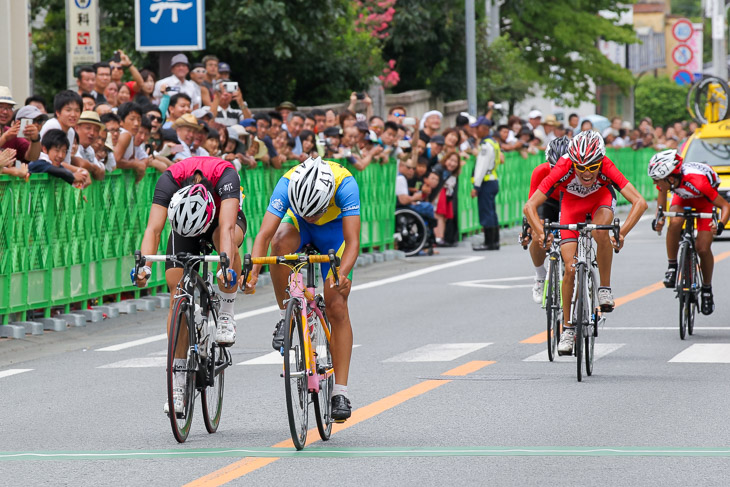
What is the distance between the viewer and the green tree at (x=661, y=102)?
324 ft

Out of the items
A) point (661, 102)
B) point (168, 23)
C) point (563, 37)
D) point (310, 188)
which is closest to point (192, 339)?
point (310, 188)

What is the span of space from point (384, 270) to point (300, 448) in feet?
43.3

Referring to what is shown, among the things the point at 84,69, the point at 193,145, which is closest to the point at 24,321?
the point at 193,145

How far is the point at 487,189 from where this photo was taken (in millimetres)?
25500

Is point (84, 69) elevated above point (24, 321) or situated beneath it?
elevated above

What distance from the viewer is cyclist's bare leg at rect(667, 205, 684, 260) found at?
48.4 feet

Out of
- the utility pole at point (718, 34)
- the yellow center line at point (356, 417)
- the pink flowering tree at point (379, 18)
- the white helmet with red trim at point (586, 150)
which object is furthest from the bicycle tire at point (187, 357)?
the utility pole at point (718, 34)

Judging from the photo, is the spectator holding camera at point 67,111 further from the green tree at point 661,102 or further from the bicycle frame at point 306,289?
the green tree at point 661,102

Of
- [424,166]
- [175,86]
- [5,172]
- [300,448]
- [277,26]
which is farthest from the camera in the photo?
[277,26]

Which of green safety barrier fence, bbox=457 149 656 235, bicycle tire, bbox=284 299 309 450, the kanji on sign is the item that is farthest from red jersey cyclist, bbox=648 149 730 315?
green safety barrier fence, bbox=457 149 656 235

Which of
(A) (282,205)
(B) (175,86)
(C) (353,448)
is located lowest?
(C) (353,448)

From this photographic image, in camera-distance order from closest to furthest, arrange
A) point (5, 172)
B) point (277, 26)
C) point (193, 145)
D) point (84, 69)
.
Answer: point (5, 172) → point (193, 145) → point (84, 69) → point (277, 26)

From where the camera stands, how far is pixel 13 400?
36.3 feet

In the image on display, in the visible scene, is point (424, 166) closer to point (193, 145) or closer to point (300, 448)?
point (193, 145)
